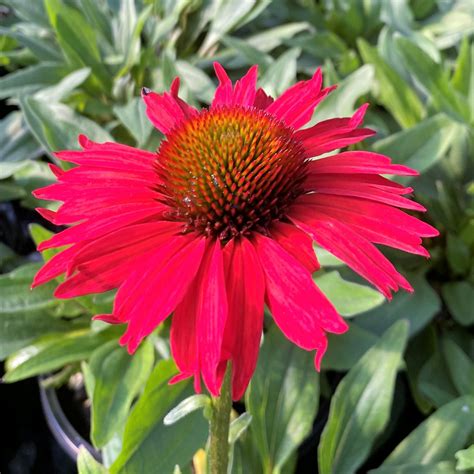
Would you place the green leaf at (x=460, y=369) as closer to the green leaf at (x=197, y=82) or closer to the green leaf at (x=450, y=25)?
the green leaf at (x=197, y=82)

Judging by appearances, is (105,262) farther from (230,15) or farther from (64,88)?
(230,15)

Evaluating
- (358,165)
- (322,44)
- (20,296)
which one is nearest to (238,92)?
(358,165)

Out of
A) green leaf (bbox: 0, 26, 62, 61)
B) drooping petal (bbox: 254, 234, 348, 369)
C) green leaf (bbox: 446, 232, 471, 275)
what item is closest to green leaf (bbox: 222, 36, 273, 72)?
green leaf (bbox: 0, 26, 62, 61)

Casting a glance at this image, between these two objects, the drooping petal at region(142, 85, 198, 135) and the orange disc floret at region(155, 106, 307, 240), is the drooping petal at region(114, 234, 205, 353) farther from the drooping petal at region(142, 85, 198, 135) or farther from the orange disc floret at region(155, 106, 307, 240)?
the drooping petal at region(142, 85, 198, 135)

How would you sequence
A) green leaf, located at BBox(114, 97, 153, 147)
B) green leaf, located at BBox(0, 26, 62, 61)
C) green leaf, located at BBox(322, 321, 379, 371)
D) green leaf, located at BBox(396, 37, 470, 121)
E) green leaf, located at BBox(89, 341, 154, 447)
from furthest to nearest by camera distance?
1. green leaf, located at BBox(0, 26, 62, 61)
2. green leaf, located at BBox(396, 37, 470, 121)
3. green leaf, located at BBox(114, 97, 153, 147)
4. green leaf, located at BBox(322, 321, 379, 371)
5. green leaf, located at BBox(89, 341, 154, 447)

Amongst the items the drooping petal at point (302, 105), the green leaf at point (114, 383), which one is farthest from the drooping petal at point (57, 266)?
the green leaf at point (114, 383)

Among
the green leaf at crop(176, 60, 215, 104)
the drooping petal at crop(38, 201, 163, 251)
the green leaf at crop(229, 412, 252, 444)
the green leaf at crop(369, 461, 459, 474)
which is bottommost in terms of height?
the green leaf at crop(369, 461, 459, 474)

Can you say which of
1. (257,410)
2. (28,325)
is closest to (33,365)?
(28,325)
